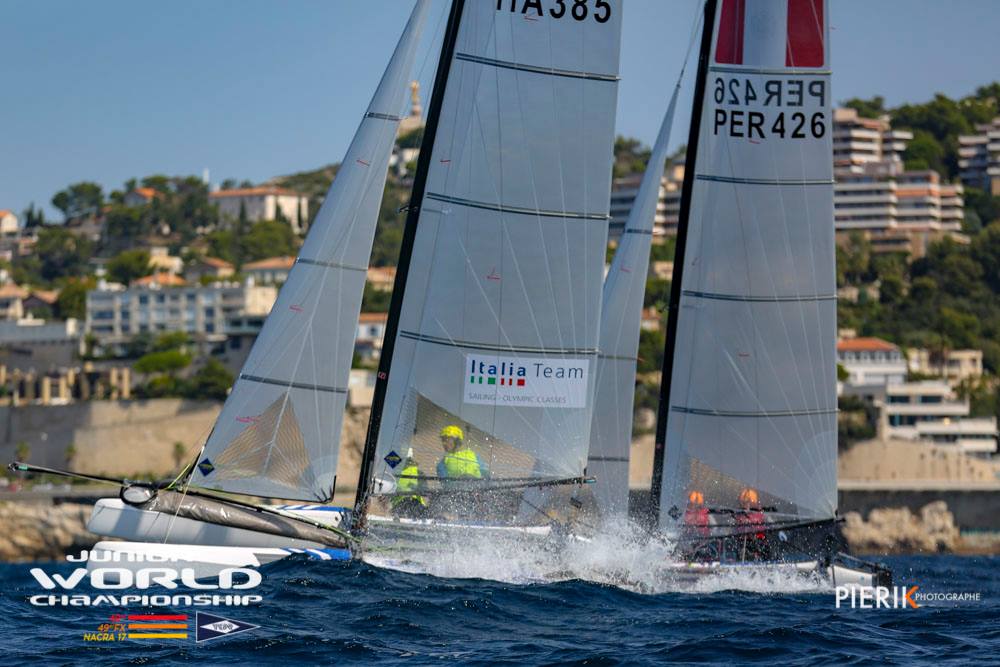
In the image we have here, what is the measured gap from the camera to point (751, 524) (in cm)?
2103

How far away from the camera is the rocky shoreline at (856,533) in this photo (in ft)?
160

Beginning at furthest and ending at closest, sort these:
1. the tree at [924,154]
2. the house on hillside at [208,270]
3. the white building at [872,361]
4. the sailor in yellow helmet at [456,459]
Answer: the tree at [924,154] → the house on hillside at [208,270] → the white building at [872,361] → the sailor in yellow helmet at [456,459]

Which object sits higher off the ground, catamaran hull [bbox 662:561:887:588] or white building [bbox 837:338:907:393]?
white building [bbox 837:338:907:393]

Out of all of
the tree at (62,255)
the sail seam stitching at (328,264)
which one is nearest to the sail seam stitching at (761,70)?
the sail seam stitching at (328,264)

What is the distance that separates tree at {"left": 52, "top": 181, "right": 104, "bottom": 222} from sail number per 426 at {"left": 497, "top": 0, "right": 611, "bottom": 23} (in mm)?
148662

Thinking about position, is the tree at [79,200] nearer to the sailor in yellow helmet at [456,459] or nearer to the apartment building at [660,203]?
the apartment building at [660,203]

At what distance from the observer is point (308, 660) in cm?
1328

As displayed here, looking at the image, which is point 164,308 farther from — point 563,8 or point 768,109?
point 563,8

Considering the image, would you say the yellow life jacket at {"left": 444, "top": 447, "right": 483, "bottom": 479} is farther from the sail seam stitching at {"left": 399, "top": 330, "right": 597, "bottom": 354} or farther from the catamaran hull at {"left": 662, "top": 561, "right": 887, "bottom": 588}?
the catamaran hull at {"left": 662, "top": 561, "right": 887, "bottom": 588}

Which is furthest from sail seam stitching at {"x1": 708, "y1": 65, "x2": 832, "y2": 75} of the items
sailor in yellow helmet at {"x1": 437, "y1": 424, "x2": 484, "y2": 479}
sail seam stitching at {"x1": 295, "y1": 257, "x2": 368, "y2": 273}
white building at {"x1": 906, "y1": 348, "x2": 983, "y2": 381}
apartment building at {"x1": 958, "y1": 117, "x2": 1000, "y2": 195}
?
apartment building at {"x1": 958, "y1": 117, "x2": 1000, "y2": 195}

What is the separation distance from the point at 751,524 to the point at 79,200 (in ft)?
494

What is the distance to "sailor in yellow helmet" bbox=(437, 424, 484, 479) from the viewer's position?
1908cm

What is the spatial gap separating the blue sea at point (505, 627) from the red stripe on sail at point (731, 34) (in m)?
6.60

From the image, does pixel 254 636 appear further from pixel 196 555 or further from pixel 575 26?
pixel 575 26
